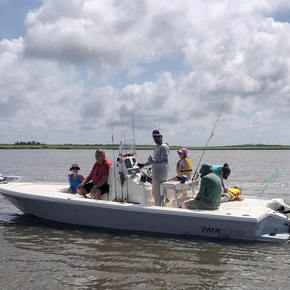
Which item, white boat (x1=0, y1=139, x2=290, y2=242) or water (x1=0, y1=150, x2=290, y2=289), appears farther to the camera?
white boat (x1=0, y1=139, x2=290, y2=242)

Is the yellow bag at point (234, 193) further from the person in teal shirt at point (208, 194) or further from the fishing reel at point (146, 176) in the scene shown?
the fishing reel at point (146, 176)

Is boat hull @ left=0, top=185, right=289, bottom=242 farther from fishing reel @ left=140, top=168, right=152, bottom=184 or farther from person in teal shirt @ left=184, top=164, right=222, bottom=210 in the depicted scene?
fishing reel @ left=140, top=168, right=152, bottom=184

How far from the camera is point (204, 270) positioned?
6.06 meters

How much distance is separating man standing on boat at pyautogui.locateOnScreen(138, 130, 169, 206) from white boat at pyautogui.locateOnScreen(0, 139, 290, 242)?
0.62 ft

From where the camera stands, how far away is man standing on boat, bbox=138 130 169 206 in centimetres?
754

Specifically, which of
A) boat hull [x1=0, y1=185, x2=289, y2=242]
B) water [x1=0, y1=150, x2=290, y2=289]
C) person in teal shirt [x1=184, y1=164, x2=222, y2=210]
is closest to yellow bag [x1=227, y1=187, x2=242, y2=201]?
boat hull [x1=0, y1=185, x2=289, y2=242]

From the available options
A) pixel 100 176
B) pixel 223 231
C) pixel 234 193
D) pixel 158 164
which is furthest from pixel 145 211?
pixel 234 193

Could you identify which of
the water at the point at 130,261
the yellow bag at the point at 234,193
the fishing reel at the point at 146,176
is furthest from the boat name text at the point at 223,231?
the fishing reel at the point at 146,176

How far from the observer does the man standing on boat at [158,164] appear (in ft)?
24.7

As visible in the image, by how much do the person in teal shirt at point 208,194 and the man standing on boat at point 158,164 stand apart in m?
0.66

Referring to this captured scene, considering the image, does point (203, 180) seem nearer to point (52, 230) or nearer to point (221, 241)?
point (221, 241)

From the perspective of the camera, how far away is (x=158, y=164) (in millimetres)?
7641

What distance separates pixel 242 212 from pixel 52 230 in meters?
3.99

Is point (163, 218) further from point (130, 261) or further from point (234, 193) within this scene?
point (234, 193)
